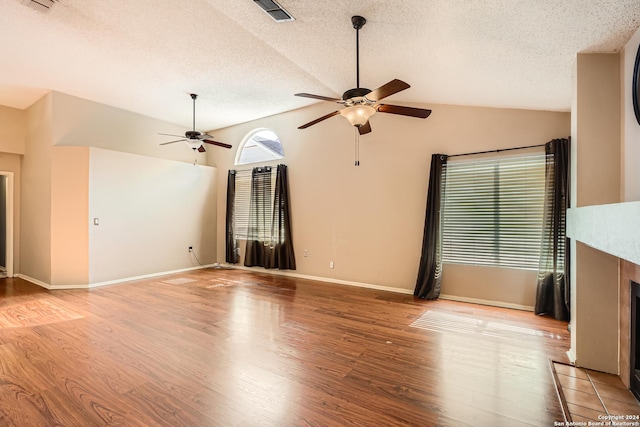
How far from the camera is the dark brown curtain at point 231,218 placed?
7.09 metres

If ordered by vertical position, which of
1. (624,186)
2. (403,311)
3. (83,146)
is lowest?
(403,311)

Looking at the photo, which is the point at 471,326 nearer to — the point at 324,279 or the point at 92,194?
the point at 324,279

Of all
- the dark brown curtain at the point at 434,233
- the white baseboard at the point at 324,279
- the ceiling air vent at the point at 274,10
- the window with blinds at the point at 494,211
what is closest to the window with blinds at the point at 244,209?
the white baseboard at the point at 324,279

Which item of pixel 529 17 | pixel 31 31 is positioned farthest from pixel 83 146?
pixel 529 17

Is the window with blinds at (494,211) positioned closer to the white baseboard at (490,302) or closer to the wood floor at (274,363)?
the white baseboard at (490,302)

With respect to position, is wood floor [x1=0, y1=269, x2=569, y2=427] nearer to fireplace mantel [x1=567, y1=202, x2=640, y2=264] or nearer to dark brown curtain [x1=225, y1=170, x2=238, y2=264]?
fireplace mantel [x1=567, y1=202, x2=640, y2=264]

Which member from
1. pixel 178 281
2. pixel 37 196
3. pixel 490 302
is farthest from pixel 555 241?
pixel 37 196

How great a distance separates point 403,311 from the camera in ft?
13.0

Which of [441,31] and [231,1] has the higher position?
[231,1]

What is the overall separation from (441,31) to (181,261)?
6467 millimetres

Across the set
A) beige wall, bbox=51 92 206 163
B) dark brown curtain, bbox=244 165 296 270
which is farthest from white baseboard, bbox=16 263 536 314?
beige wall, bbox=51 92 206 163

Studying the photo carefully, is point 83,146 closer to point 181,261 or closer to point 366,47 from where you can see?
point 181,261

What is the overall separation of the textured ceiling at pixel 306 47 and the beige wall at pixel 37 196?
0.50 meters

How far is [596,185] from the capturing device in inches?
96.7
